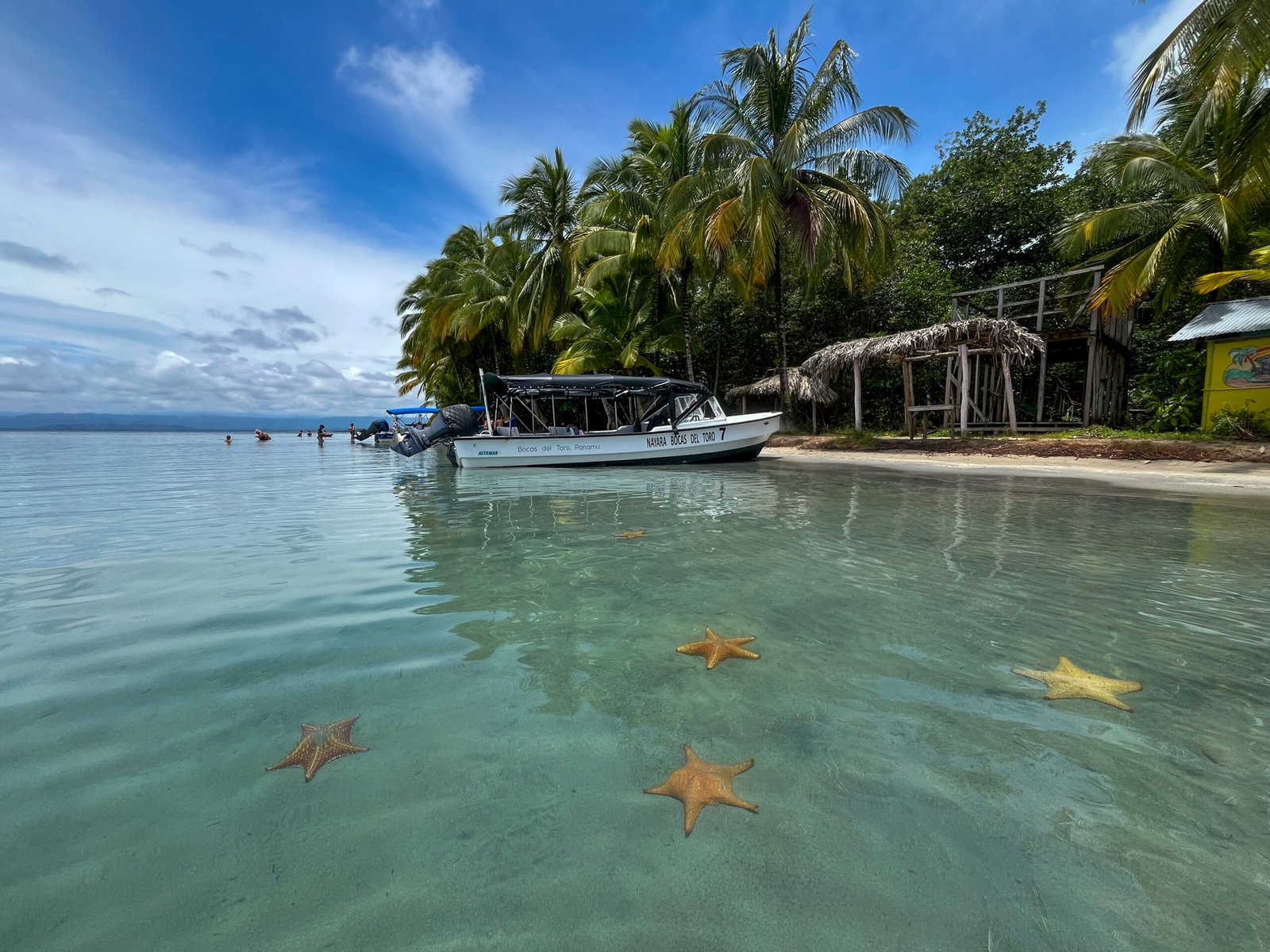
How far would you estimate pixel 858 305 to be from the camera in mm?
23984

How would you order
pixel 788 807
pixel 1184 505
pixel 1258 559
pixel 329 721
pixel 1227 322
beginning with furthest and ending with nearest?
pixel 1227 322, pixel 1184 505, pixel 1258 559, pixel 329 721, pixel 788 807

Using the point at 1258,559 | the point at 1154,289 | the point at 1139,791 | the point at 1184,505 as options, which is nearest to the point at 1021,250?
the point at 1154,289

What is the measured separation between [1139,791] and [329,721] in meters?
3.51

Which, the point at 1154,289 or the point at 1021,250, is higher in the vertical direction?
the point at 1021,250

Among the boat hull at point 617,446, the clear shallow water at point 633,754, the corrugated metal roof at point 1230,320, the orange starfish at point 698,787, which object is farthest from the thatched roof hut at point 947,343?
the orange starfish at point 698,787

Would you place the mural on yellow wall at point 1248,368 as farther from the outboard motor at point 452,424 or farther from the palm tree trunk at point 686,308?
the outboard motor at point 452,424

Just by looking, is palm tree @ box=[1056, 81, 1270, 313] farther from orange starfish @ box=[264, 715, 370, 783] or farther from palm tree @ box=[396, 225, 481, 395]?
palm tree @ box=[396, 225, 481, 395]

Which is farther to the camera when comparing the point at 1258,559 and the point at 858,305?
the point at 858,305

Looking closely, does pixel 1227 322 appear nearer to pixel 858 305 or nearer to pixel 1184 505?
pixel 1184 505

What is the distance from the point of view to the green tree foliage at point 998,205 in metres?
21.0

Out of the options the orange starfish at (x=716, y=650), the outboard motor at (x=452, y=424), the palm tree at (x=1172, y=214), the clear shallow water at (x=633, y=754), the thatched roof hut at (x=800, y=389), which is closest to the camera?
the clear shallow water at (x=633, y=754)

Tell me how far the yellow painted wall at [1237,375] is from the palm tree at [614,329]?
15203 mm

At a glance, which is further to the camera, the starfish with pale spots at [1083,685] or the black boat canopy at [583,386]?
the black boat canopy at [583,386]

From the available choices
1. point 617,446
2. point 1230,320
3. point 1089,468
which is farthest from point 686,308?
point 1230,320
